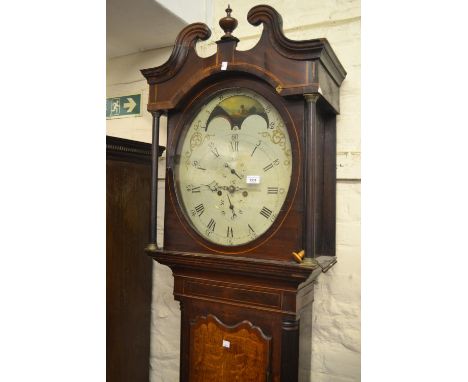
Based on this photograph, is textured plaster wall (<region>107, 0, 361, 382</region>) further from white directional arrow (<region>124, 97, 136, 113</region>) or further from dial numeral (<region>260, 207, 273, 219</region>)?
white directional arrow (<region>124, 97, 136, 113</region>)

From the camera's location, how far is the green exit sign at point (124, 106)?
225cm

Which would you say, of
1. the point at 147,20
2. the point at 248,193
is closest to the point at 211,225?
the point at 248,193

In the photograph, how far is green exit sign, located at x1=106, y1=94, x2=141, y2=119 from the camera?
2246 mm

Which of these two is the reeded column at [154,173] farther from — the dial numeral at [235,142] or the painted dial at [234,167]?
the dial numeral at [235,142]

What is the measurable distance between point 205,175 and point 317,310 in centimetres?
80

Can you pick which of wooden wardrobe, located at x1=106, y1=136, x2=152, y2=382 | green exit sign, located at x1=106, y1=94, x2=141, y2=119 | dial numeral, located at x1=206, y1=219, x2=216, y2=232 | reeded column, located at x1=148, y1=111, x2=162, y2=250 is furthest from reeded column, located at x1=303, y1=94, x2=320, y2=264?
green exit sign, located at x1=106, y1=94, x2=141, y2=119

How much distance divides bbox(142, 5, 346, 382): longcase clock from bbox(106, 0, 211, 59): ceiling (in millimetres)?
342

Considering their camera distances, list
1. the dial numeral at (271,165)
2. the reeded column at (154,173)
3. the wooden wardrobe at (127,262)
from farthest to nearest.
Answer: 1. the wooden wardrobe at (127,262)
2. the reeded column at (154,173)
3. the dial numeral at (271,165)

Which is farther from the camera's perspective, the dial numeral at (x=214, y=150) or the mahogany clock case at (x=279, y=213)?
the dial numeral at (x=214, y=150)

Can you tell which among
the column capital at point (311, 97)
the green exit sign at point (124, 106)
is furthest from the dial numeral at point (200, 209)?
the green exit sign at point (124, 106)

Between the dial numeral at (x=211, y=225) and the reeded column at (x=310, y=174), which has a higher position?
the reeded column at (x=310, y=174)

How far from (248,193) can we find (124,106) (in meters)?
1.18

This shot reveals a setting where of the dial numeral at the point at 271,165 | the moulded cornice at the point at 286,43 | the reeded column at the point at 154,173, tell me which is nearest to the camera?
the moulded cornice at the point at 286,43

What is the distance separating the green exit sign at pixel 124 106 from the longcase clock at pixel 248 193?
616 mm
